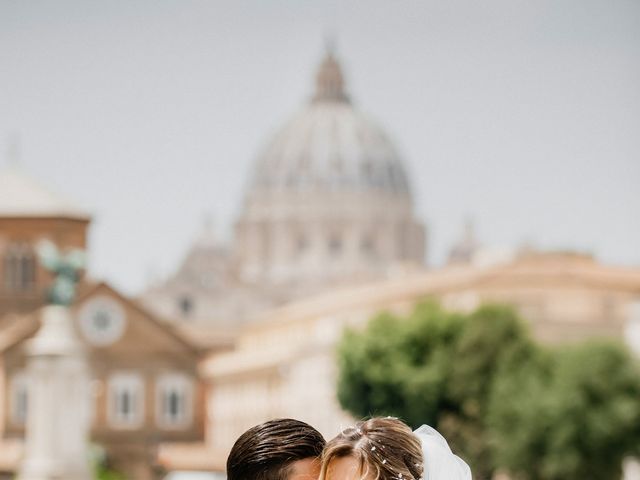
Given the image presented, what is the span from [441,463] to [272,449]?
13.5 inches

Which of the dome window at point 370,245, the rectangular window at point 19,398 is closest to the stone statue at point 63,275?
the rectangular window at point 19,398

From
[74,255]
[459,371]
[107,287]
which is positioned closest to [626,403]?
[459,371]

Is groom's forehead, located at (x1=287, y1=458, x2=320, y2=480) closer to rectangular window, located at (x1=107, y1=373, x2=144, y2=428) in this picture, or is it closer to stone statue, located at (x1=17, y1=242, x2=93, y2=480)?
stone statue, located at (x1=17, y1=242, x2=93, y2=480)

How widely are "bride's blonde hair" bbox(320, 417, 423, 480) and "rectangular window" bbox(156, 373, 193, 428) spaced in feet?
367

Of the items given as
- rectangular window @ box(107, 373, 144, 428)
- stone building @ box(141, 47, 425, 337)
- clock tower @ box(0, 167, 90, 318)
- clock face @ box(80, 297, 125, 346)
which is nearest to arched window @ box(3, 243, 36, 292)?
clock tower @ box(0, 167, 90, 318)

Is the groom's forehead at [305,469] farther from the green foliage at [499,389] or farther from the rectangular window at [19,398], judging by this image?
the rectangular window at [19,398]

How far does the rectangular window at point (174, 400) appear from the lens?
116312mm

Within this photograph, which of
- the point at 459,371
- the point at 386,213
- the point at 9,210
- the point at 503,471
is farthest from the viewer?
the point at 386,213

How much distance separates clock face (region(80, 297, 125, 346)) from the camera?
115 metres

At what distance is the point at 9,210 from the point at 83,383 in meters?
82.6

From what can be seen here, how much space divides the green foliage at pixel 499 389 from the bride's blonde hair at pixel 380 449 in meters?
56.4

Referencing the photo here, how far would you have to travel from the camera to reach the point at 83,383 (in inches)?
1838

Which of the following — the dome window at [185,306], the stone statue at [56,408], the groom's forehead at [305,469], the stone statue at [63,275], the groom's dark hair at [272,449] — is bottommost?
the dome window at [185,306]

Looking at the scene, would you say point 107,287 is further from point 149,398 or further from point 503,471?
point 503,471
